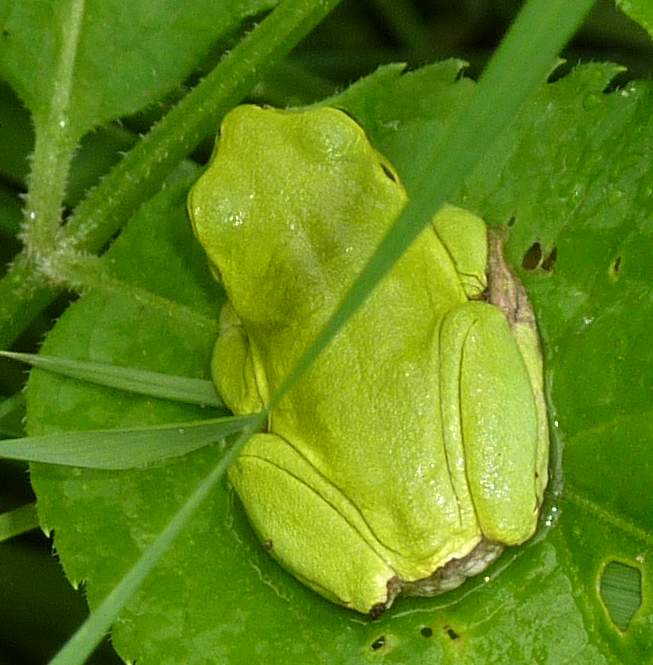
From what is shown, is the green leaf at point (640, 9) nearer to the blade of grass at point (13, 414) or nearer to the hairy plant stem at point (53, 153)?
the hairy plant stem at point (53, 153)

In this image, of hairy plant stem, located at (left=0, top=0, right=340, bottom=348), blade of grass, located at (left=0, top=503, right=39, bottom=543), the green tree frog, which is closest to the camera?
the green tree frog

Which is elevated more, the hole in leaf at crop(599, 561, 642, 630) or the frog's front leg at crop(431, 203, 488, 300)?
the frog's front leg at crop(431, 203, 488, 300)

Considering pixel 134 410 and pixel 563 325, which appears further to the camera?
pixel 134 410

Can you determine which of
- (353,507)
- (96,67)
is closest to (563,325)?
(353,507)

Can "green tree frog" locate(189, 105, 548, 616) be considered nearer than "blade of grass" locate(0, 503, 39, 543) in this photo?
Yes

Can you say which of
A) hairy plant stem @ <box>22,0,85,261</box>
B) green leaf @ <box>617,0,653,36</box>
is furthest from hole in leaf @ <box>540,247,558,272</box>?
hairy plant stem @ <box>22,0,85,261</box>

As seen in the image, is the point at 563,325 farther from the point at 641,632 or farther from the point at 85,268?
the point at 85,268

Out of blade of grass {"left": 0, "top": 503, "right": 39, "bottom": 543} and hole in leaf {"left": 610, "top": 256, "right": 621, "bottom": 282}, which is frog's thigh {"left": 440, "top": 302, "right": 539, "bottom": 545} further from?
blade of grass {"left": 0, "top": 503, "right": 39, "bottom": 543}
